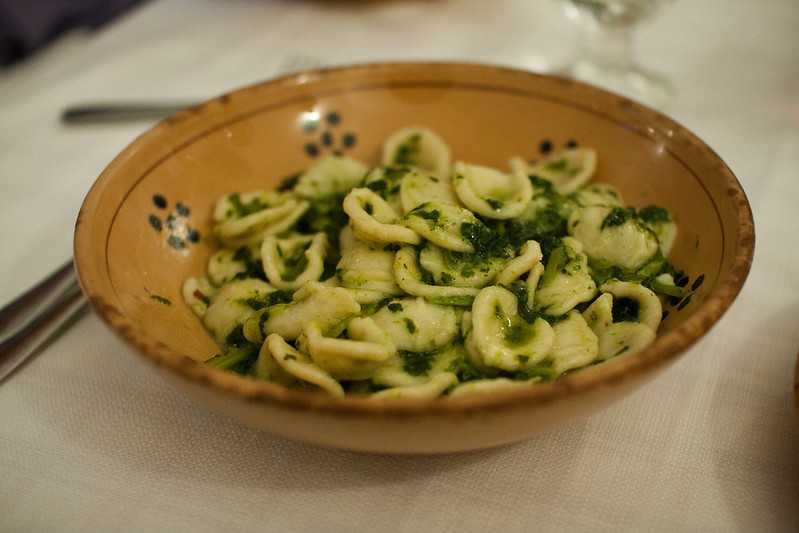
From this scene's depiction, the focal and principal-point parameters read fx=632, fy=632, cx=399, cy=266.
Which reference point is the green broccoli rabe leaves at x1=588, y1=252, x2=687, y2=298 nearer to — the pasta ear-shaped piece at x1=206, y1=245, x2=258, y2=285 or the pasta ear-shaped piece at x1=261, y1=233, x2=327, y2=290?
the pasta ear-shaped piece at x1=261, y1=233, x2=327, y2=290

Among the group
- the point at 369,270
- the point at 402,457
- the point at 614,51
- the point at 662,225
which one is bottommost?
the point at 402,457

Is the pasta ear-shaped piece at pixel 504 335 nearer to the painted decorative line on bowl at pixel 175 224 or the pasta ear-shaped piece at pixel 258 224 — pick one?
the pasta ear-shaped piece at pixel 258 224

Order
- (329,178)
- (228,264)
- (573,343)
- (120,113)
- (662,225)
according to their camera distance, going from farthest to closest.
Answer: (120,113) < (329,178) < (228,264) < (662,225) < (573,343)

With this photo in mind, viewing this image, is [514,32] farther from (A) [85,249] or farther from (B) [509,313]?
(A) [85,249]

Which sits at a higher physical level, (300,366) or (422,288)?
(422,288)

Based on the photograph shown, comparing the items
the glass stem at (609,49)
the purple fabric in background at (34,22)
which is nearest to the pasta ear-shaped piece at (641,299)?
the glass stem at (609,49)

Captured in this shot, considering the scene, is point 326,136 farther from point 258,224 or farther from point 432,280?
point 432,280

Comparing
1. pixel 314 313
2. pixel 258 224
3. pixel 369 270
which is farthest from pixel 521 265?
pixel 258 224

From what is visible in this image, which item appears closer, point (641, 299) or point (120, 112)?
point (641, 299)
